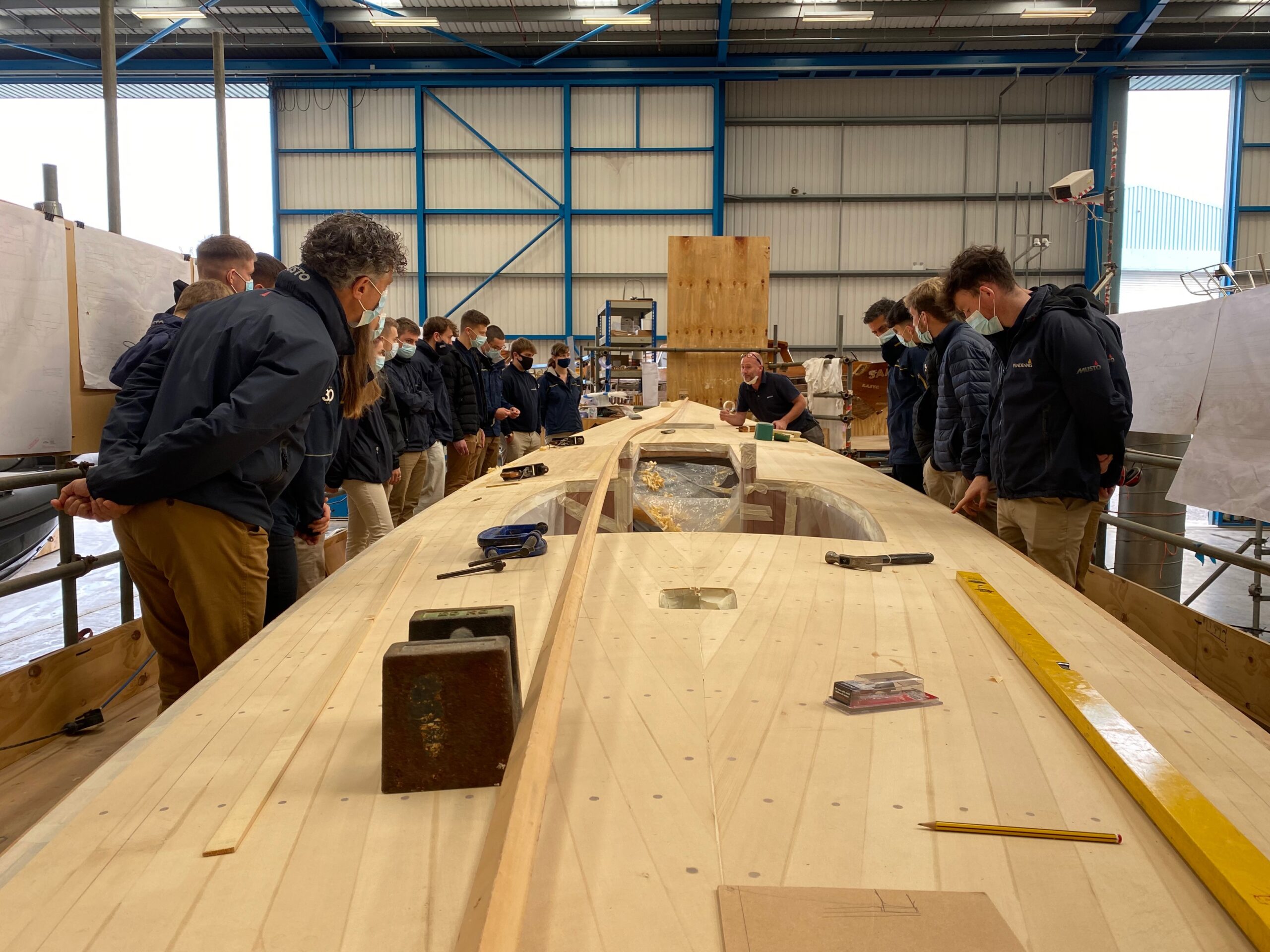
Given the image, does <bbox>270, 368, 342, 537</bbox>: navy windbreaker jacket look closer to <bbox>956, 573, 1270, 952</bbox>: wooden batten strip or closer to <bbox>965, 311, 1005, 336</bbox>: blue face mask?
<bbox>956, 573, 1270, 952</bbox>: wooden batten strip

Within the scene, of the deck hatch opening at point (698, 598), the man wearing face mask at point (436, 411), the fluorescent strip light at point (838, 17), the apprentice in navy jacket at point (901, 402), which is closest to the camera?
the deck hatch opening at point (698, 598)

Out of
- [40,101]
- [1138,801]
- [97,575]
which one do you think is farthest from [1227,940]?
[40,101]

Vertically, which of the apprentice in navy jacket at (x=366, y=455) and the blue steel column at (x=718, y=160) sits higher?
the blue steel column at (x=718, y=160)

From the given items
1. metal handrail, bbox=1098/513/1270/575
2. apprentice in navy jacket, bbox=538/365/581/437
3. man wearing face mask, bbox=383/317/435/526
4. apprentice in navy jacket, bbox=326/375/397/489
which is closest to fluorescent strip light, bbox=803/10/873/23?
apprentice in navy jacket, bbox=538/365/581/437

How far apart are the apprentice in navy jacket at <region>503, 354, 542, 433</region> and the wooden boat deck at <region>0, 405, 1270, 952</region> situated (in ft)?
21.1

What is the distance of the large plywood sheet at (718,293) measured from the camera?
7.42 metres

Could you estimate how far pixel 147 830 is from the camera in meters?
0.99

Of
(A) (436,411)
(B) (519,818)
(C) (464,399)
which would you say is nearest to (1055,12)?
(C) (464,399)

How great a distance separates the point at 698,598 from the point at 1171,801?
103cm

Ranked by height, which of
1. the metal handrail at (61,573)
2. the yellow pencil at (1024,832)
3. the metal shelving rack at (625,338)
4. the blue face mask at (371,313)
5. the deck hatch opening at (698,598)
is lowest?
the metal handrail at (61,573)

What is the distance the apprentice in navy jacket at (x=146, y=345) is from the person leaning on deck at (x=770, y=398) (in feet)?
13.4

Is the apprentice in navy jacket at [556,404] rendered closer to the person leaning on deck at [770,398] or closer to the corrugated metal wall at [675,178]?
the person leaning on deck at [770,398]

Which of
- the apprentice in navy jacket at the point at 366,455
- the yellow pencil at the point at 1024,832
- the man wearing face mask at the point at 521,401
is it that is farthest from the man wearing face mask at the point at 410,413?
the yellow pencil at the point at 1024,832

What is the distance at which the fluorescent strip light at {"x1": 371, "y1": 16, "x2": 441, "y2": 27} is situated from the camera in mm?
10781
